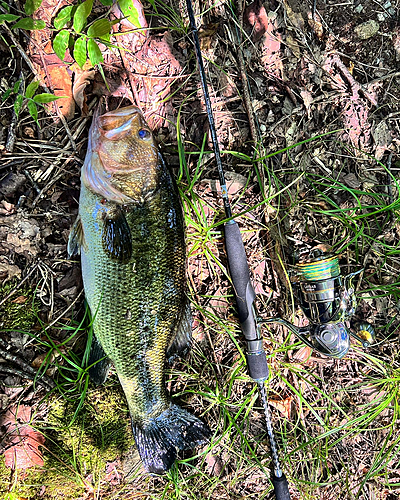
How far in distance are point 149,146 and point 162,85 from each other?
0.66m

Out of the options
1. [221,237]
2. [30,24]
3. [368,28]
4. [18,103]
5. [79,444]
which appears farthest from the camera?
[368,28]

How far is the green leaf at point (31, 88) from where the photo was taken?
2205 mm

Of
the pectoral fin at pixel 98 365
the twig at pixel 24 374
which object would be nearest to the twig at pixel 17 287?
the twig at pixel 24 374

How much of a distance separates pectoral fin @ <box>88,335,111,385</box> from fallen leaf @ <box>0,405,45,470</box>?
20.3 inches

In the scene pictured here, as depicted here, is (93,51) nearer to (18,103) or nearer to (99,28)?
(99,28)

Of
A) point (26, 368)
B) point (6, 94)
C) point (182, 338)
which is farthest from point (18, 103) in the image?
point (182, 338)

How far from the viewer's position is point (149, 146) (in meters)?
2.17

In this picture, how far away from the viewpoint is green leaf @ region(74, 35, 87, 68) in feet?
7.09

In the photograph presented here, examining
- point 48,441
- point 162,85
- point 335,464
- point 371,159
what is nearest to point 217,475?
point 335,464

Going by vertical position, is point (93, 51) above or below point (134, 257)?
above

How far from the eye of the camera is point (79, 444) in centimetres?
251

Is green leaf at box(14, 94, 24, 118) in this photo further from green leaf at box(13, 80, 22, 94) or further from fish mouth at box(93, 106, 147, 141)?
fish mouth at box(93, 106, 147, 141)

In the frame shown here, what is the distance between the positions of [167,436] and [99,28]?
2.59 m

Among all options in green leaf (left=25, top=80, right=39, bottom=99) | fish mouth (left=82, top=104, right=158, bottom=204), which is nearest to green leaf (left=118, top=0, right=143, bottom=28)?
fish mouth (left=82, top=104, right=158, bottom=204)
